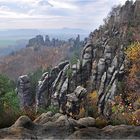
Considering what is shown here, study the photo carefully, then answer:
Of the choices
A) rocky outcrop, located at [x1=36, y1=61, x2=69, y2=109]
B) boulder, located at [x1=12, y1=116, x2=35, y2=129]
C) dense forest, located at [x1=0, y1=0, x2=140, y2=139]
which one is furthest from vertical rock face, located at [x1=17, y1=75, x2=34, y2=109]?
boulder, located at [x1=12, y1=116, x2=35, y2=129]

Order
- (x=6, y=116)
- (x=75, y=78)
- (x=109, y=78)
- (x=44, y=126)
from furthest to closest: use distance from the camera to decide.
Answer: (x=75, y=78) < (x=109, y=78) < (x=6, y=116) < (x=44, y=126)

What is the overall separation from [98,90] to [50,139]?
221ft

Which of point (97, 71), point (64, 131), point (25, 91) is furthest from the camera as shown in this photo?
point (25, 91)

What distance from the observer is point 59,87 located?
91125 millimetres

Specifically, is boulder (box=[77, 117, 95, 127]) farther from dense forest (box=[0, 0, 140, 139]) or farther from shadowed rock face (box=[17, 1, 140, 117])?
shadowed rock face (box=[17, 1, 140, 117])

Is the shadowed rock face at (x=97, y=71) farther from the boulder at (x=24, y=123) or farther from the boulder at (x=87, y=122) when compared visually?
the boulder at (x=24, y=123)

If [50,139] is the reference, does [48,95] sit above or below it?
below

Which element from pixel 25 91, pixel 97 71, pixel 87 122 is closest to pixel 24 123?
pixel 87 122

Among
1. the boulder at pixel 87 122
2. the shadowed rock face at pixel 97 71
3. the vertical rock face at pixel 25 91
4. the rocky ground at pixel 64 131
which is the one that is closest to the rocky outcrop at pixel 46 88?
the shadowed rock face at pixel 97 71

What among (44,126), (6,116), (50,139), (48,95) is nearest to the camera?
(50,139)

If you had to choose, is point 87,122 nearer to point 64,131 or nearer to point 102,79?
point 64,131

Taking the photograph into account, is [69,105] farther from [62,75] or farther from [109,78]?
[62,75]

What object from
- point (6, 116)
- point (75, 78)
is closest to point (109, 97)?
point (75, 78)

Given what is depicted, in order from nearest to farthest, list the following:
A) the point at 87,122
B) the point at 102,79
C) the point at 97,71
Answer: the point at 87,122, the point at 102,79, the point at 97,71
